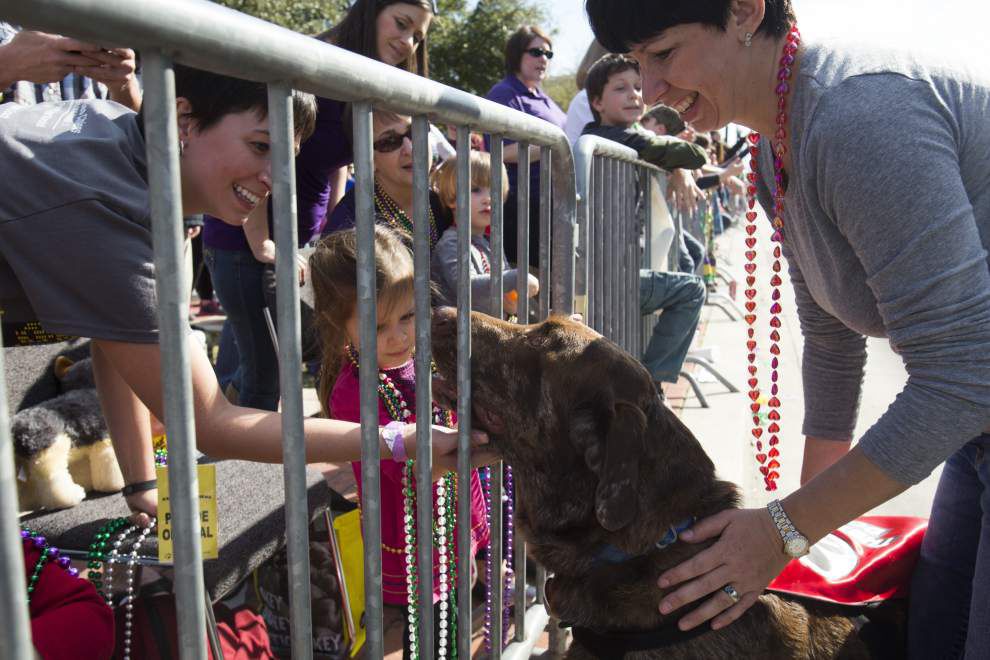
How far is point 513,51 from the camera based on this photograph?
6.27m

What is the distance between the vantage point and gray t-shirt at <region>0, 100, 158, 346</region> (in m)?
1.73

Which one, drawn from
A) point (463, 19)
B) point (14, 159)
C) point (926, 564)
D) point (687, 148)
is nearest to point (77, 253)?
point (14, 159)

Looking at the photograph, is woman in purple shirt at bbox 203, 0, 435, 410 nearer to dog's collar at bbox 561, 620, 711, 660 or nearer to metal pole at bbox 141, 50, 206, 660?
dog's collar at bbox 561, 620, 711, 660

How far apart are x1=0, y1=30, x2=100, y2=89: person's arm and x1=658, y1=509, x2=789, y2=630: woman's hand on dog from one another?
208cm

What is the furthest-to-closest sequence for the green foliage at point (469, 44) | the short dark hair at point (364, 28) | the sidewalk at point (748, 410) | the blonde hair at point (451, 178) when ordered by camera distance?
1. the green foliage at point (469, 44)
2. the sidewalk at point (748, 410)
3. the short dark hair at point (364, 28)
4. the blonde hair at point (451, 178)

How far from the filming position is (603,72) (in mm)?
5762

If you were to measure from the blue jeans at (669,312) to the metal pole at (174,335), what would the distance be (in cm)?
415

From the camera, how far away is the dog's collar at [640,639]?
6.65 feet

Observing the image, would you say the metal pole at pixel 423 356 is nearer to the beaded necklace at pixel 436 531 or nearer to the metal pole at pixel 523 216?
the beaded necklace at pixel 436 531

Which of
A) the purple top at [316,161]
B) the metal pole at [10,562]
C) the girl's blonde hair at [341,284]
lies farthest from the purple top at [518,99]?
the metal pole at [10,562]

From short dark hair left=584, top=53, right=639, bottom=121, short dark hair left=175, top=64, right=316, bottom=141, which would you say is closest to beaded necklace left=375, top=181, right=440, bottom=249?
short dark hair left=175, top=64, right=316, bottom=141

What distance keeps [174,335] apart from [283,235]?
0.27 m

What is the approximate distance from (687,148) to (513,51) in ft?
5.35

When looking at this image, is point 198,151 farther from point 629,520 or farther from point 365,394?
point 629,520
